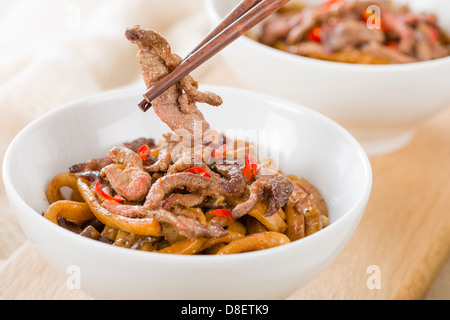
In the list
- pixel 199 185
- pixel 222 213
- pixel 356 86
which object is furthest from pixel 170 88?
pixel 356 86

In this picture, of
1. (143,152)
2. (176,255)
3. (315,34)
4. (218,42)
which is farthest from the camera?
(315,34)

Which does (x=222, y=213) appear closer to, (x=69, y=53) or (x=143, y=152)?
(x=143, y=152)

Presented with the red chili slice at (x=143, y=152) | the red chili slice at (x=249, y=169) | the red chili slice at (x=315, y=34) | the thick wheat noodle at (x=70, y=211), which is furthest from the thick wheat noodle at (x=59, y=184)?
the red chili slice at (x=315, y=34)

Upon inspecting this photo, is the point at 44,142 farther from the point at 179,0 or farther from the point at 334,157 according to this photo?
the point at 179,0

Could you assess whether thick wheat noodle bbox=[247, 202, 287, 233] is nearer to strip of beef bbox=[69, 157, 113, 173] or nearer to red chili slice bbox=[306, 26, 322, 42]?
strip of beef bbox=[69, 157, 113, 173]

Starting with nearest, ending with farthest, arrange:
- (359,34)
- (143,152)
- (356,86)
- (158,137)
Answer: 1. (143,152)
2. (158,137)
3. (356,86)
4. (359,34)

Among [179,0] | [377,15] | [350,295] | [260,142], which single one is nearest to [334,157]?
[260,142]
